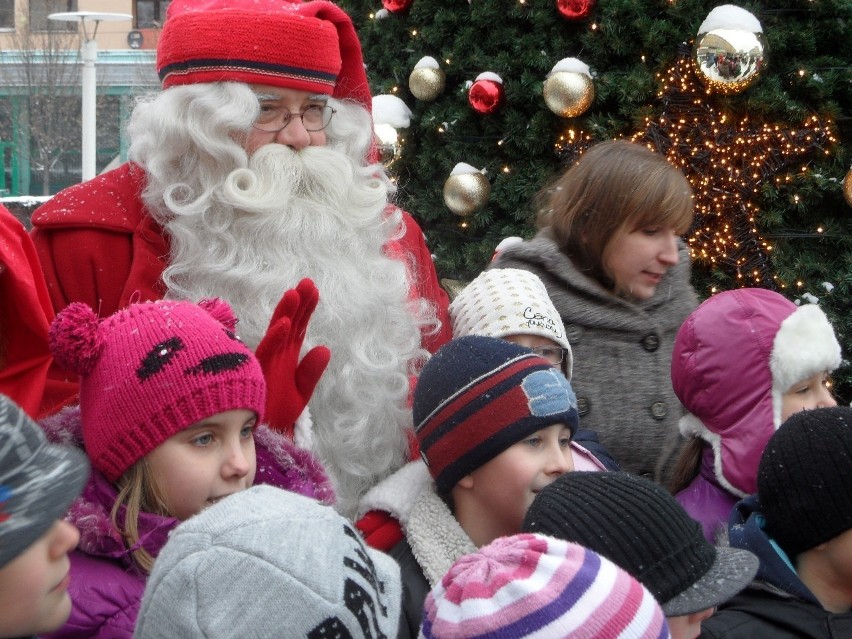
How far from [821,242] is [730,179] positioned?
0.54 m

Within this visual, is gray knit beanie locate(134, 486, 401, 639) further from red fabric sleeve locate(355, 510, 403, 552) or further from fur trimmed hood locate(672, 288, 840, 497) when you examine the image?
fur trimmed hood locate(672, 288, 840, 497)

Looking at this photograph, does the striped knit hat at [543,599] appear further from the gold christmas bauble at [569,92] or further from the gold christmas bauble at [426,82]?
the gold christmas bauble at [426,82]

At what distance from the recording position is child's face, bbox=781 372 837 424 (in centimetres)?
275

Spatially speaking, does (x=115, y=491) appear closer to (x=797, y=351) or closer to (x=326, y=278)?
(x=326, y=278)

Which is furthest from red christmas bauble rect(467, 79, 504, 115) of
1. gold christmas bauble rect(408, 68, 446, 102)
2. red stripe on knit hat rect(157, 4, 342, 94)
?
red stripe on knit hat rect(157, 4, 342, 94)

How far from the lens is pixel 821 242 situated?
480 cm

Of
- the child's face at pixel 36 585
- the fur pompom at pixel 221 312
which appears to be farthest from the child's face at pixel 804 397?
the child's face at pixel 36 585

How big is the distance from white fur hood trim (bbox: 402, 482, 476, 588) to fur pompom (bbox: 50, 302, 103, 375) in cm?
78

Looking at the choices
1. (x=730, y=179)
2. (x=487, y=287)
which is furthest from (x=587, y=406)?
(x=730, y=179)

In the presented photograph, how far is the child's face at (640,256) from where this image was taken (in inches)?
125

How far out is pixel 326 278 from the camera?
2994mm

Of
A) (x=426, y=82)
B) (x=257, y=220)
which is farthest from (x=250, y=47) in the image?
(x=426, y=82)

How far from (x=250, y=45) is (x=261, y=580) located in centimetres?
185

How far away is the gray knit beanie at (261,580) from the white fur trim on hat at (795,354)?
1532 mm
